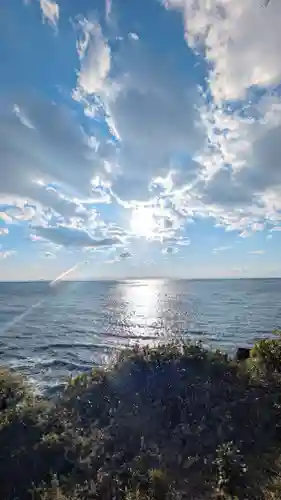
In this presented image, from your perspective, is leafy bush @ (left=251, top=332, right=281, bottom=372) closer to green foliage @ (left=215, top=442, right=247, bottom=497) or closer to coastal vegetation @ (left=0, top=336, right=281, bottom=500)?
coastal vegetation @ (left=0, top=336, right=281, bottom=500)

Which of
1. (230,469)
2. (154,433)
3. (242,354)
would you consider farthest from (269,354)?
(230,469)

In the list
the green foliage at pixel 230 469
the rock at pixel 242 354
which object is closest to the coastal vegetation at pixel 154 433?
the green foliage at pixel 230 469

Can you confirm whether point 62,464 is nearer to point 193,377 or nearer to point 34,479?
point 34,479

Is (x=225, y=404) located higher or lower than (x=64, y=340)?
higher

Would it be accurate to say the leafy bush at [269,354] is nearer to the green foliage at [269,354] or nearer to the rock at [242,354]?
the green foliage at [269,354]

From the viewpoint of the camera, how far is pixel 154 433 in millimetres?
8500

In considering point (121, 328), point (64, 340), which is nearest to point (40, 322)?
point (121, 328)

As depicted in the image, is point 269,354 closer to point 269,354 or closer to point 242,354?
point 269,354

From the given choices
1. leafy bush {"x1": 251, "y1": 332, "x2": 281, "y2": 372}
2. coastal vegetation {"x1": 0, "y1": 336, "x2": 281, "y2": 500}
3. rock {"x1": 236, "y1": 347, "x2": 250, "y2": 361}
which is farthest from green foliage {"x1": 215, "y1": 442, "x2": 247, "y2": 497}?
rock {"x1": 236, "y1": 347, "x2": 250, "y2": 361}

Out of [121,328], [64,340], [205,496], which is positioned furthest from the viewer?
[121,328]

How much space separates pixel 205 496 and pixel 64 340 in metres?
31.7

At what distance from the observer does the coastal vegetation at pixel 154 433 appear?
22.1 feet

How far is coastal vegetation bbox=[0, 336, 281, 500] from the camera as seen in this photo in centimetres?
674

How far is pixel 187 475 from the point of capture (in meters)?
7.07
